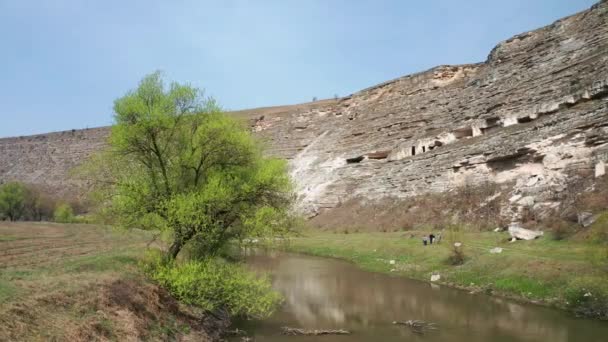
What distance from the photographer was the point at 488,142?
40.1 m

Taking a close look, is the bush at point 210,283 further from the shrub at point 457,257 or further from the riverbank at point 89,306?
the shrub at point 457,257

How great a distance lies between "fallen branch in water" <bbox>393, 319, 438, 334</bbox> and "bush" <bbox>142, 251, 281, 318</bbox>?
4.62 m

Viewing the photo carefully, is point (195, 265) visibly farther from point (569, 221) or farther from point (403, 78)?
point (403, 78)

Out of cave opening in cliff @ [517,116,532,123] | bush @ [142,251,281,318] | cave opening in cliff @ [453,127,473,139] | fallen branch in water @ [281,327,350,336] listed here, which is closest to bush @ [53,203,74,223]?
cave opening in cliff @ [453,127,473,139]

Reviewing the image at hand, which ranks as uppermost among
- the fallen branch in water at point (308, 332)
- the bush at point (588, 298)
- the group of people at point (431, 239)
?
the group of people at point (431, 239)

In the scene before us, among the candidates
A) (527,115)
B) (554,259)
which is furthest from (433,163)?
(554,259)

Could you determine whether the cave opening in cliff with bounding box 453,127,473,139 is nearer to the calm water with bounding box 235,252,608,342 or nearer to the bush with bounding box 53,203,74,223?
the calm water with bounding box 235,252,608,342

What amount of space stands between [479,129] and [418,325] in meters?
33.2

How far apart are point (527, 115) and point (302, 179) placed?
100 feet

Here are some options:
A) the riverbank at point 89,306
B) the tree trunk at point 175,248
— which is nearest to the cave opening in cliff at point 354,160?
the riverbank at point 89,306

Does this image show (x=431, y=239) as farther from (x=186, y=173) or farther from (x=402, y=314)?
(x=186, y=173)

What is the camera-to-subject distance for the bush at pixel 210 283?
1316cm

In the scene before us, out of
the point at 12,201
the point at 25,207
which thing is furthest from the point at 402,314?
the point at 25,207

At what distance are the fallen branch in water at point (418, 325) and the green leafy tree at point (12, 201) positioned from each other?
59.0m
